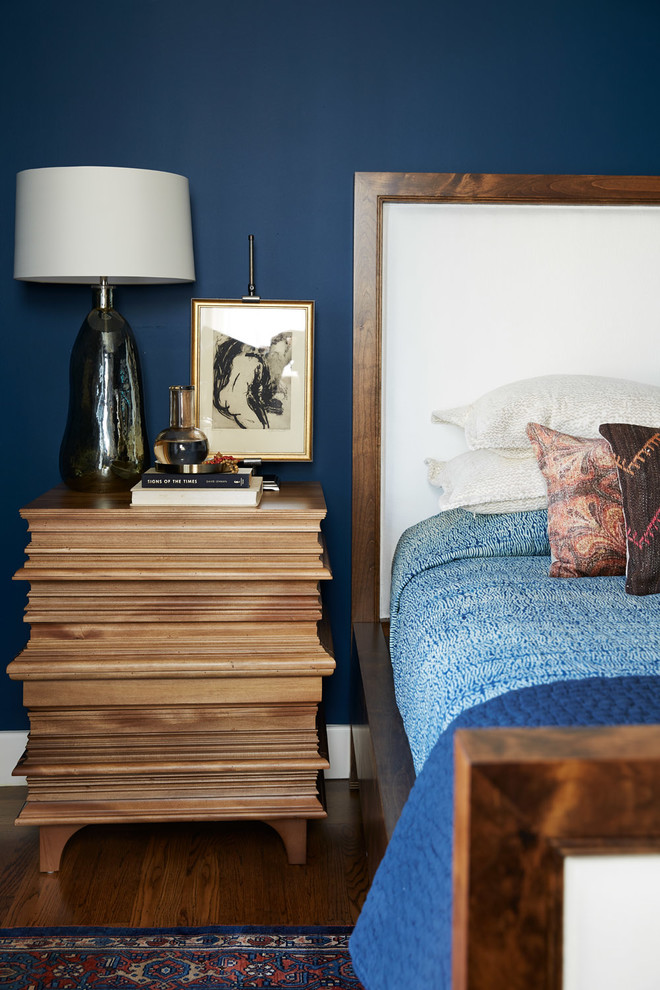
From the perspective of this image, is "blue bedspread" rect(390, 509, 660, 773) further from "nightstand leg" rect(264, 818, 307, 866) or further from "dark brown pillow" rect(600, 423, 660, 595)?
"nightstand leg" rect(264, 818, 307, 866)

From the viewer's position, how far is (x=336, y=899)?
1.85 m

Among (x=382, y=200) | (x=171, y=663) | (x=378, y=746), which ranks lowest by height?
(x=378, y=746)

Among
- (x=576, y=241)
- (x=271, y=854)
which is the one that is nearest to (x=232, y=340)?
(x=576, y=241)

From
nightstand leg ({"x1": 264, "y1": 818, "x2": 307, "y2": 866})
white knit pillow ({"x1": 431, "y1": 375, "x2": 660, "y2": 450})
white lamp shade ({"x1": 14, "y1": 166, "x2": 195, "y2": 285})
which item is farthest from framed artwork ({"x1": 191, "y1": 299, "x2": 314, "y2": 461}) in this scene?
nightstand leg ({"x1": 264, "y1": 818, "x2": 307, "y2": 866})

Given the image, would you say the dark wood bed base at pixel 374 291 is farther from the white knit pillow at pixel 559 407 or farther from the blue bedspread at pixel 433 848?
the blue bedspread at pixel 433 848

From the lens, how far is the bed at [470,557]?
942 millimetres

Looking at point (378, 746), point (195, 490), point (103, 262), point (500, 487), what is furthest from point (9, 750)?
point (500, 487)

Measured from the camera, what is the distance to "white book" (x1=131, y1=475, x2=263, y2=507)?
1.88 metres

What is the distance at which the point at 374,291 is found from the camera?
2.24 meters

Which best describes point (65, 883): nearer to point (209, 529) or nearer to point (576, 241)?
point (209, 529)

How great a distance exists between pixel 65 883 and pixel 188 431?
3.38 feet

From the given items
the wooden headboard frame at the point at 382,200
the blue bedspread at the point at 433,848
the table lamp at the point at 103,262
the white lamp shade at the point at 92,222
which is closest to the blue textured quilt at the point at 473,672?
the blue bedspread at the point at 433,848

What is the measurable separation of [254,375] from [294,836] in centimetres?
113

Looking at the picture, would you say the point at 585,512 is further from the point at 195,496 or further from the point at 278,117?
the point at 278,117
